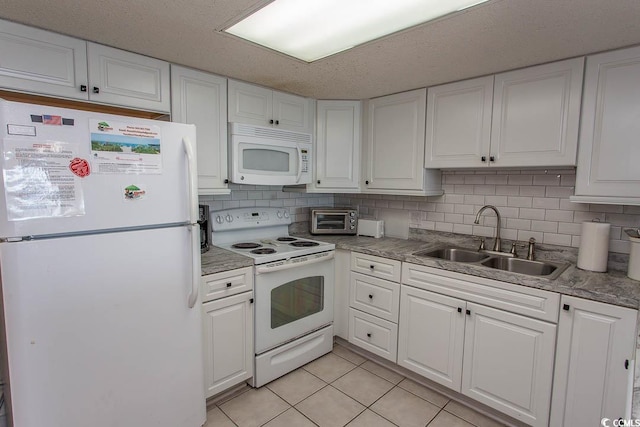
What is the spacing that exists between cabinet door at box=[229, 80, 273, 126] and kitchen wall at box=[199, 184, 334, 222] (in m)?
0.58

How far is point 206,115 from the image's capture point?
225 centimetres

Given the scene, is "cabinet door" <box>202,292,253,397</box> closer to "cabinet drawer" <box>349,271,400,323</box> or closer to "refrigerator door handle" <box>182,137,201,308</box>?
"refrigerator door handle" <box>182,137,201,308</box>

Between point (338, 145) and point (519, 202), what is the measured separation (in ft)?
4.83

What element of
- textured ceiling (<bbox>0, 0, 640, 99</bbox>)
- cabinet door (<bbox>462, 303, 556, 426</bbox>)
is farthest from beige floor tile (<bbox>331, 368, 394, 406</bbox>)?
textured ceiling (<bbox>0, 0, 640, 99</bbox>)

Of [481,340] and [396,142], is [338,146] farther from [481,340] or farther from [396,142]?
[481,340]

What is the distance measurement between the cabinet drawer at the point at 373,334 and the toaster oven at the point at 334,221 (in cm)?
75

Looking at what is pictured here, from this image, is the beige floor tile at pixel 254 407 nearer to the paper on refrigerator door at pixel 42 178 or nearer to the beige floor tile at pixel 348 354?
the beige floor tile at pixel 348 354

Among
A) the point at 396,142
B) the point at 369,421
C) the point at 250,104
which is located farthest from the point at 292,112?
the point at 369,421

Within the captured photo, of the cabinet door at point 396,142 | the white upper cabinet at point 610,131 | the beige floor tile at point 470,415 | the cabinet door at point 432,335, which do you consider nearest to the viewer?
the white upper cabinet at point 610,131

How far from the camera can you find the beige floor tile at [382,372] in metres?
2.44

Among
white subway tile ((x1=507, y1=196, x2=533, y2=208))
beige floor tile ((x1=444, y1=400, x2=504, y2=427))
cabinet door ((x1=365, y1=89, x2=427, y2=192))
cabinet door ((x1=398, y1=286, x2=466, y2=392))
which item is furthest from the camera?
cabinet door ((x1=365, y1=89, x2=427, y2=192))

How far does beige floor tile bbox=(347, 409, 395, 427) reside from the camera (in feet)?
6.47

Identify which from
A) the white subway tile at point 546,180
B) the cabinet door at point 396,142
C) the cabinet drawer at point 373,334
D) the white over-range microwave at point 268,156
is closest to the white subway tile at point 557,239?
the white subway tile at point 546,180

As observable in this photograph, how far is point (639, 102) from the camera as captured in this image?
172 cm
